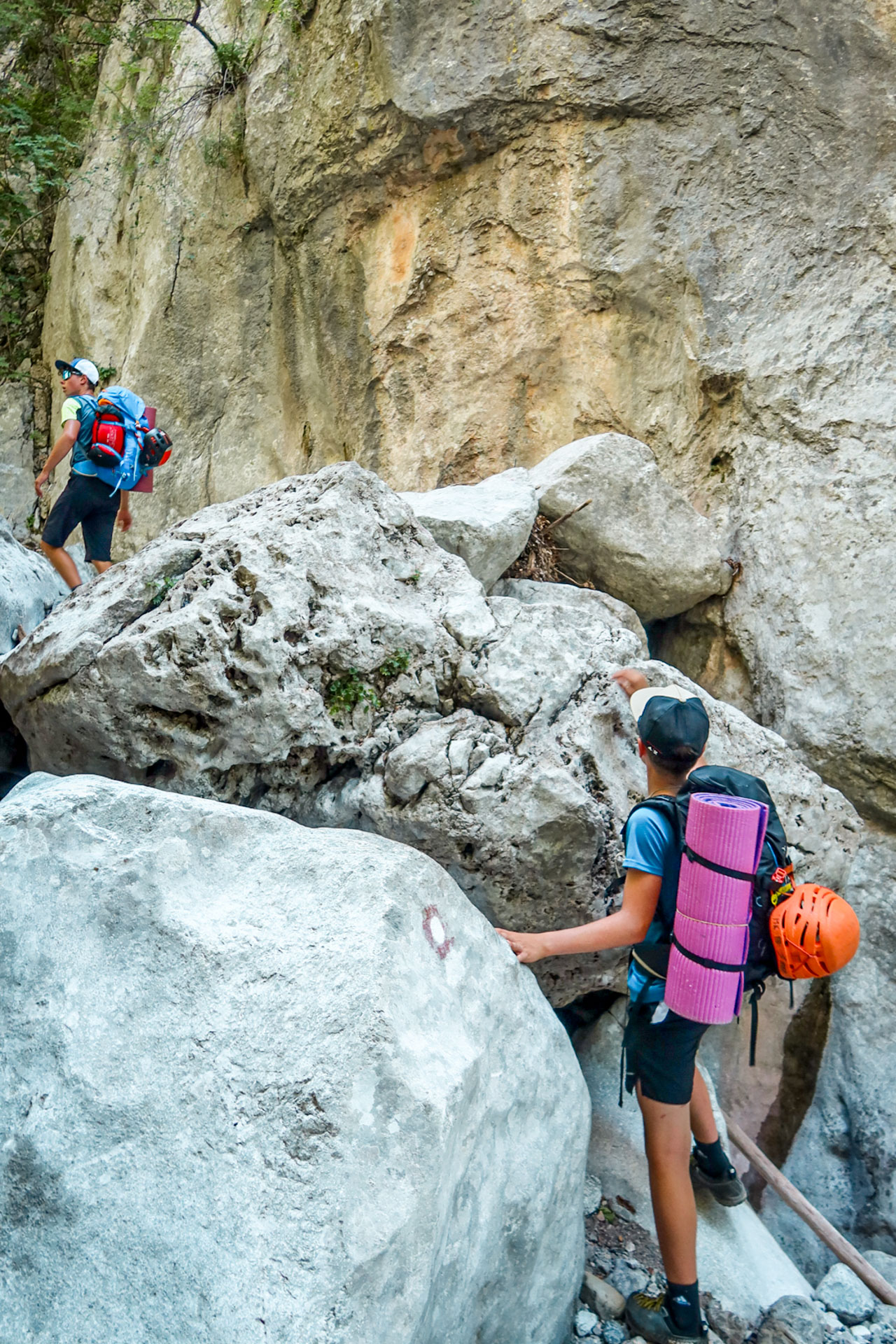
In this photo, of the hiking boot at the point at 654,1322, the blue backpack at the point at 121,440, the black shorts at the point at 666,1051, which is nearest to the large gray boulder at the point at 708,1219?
the hiking boot at the point at 654,1322

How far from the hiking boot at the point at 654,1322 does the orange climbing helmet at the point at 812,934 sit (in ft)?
3.96

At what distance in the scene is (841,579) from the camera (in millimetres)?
5328

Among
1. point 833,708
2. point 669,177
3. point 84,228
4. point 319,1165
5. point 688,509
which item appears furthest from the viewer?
point 84,228

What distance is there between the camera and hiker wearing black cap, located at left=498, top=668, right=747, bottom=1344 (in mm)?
2766

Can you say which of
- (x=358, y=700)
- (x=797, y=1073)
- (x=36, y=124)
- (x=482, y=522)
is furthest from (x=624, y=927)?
(x=36, y=124)

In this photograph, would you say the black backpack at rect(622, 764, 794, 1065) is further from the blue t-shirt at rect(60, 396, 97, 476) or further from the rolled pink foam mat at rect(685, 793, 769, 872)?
the blue t-shirt at rect(60, 396, 97, 476)

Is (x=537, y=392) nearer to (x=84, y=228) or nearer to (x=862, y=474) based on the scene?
(x=862, y=474)

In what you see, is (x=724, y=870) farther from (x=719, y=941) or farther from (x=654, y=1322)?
(x=654, y=1322)

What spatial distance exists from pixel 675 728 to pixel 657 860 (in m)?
0.44

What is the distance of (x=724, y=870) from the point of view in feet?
8.36

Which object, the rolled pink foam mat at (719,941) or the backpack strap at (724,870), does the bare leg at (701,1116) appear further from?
the backpack strap at (724,870)

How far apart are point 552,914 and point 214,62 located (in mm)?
8805

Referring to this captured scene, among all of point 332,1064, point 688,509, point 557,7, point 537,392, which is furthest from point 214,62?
point 332,1064

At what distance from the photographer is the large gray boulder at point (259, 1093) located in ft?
6.29
